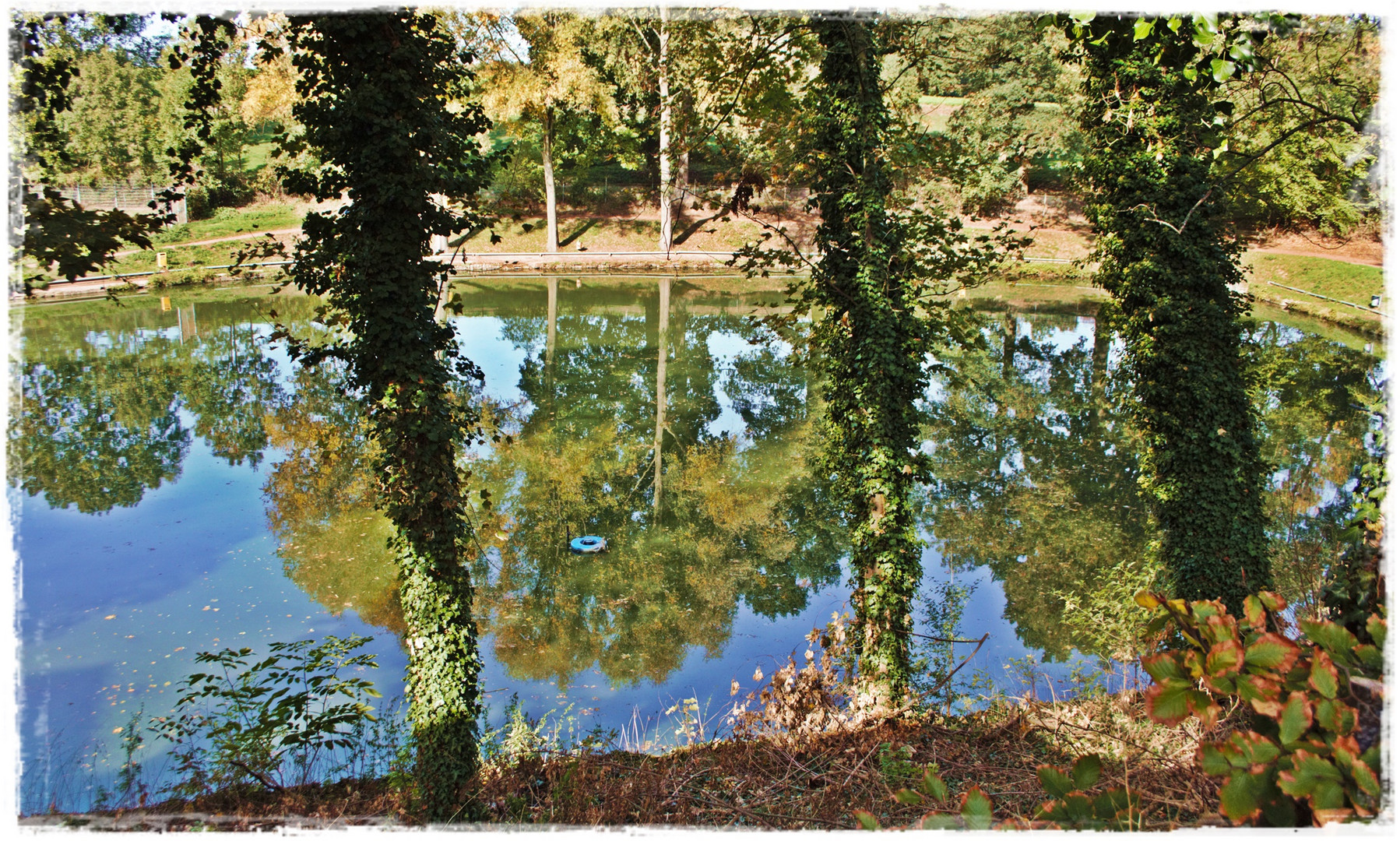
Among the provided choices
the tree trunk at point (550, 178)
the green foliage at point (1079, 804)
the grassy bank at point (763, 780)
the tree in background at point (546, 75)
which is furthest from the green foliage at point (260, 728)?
the tree trunk at point (550, 178)

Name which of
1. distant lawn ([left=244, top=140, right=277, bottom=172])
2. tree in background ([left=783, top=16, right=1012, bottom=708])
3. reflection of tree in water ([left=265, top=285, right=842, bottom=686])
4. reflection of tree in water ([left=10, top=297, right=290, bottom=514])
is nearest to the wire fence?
reflection of tree in water ([left=10, top=297, right=290, bottom=514])

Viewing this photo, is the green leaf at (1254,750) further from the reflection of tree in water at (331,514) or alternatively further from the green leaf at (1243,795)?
the reflection of tree in water at (331,514)

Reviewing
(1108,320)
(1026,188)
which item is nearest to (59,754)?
(1108,320)

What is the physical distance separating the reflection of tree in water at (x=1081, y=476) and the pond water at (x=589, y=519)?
69mm

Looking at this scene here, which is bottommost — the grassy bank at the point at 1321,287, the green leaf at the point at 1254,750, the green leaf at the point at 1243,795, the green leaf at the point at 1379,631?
the grassy bank at the point at 1321,287

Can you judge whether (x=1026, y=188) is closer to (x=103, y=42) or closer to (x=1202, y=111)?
(x=1202, y=111)

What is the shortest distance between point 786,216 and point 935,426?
78.5ft

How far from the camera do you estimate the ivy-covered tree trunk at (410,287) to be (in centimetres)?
630

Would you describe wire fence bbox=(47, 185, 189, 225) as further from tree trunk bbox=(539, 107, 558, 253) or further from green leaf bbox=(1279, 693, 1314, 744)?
green leaf bbox=(1279, 693, 1314, 744)

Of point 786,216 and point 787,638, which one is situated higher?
point 786,216

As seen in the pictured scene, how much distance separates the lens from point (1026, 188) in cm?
4106

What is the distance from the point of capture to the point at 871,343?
8.03 metres

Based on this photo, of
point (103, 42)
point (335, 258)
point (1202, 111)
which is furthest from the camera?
point (1202, 111)

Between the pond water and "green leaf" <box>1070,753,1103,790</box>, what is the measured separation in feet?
22.6
